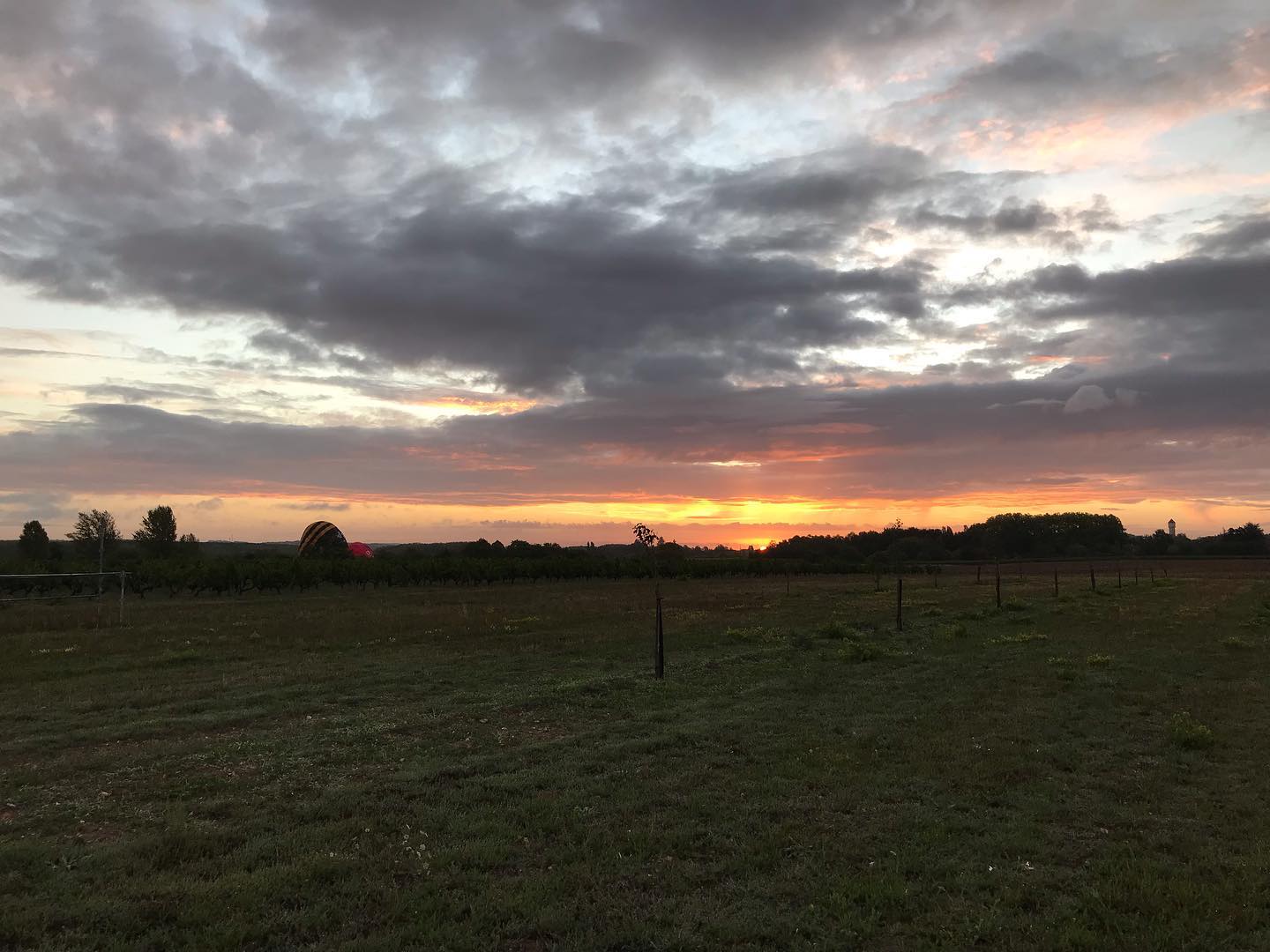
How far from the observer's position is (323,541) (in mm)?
110500

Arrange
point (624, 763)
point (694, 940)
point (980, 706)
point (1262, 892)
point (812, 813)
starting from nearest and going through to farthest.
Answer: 1. point (694, 940)
2. point (1262, 892)
3. point (812, 813)
4. point (624, 763)
5. point (980, 706)

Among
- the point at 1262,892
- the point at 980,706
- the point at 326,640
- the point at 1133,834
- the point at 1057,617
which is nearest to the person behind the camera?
the point at 1262,892

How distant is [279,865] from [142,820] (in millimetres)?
2773

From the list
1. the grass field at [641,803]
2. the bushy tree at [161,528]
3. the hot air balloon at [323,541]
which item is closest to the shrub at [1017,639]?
the grass field at [641,803]

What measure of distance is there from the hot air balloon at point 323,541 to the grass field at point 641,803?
298ft

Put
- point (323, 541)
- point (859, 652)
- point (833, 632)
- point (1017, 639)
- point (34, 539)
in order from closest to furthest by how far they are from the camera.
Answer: point (859, 652)
point (1017, 639)
point (833, 632)
point (323, 541)
point (34, 539)

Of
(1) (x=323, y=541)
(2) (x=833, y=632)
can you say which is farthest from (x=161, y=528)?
(2) (x=833, y=632)

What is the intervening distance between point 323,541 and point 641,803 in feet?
364

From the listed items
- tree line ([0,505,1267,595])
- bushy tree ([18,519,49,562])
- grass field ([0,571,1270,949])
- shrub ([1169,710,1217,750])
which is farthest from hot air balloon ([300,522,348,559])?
shrub ([1169,710,1217,750])

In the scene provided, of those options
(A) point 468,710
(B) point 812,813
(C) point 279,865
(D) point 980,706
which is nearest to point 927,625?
(D) point 980,706

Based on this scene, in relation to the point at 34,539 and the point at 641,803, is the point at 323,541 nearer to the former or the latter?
the point at 34,539

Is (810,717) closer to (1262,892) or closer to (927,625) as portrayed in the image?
(1262,892)

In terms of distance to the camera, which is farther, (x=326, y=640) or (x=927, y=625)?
(x=927, y=625)

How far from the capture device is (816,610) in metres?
40.2
